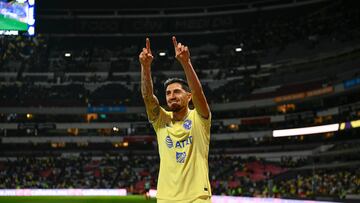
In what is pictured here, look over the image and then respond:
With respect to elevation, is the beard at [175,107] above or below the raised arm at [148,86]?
below

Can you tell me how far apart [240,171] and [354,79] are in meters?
17.8

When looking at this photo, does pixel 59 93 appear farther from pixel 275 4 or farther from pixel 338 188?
pixel 338 188

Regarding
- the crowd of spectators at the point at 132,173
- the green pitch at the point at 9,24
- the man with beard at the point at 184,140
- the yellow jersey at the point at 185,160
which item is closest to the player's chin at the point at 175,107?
the man with beard at the point at 184,140

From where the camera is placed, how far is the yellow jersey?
4.90 m

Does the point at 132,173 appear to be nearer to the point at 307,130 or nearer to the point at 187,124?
the point at 307,130

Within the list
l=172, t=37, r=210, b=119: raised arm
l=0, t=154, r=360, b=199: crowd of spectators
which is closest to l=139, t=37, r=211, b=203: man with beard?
l=172, t=37, r=210, b=119: raised arm

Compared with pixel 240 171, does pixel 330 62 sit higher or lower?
higher

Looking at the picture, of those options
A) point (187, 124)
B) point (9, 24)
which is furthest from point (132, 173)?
point (187, 124)

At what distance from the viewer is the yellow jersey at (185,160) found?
4898mm

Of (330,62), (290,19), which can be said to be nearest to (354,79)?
(330,62)

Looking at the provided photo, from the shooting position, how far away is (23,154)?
71.4 m

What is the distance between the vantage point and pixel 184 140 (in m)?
5.02

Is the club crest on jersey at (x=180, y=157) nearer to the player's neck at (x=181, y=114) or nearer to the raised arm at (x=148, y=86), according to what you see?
the player's neck at (x=181, y=114)

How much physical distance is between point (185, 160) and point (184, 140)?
0.70 feet
